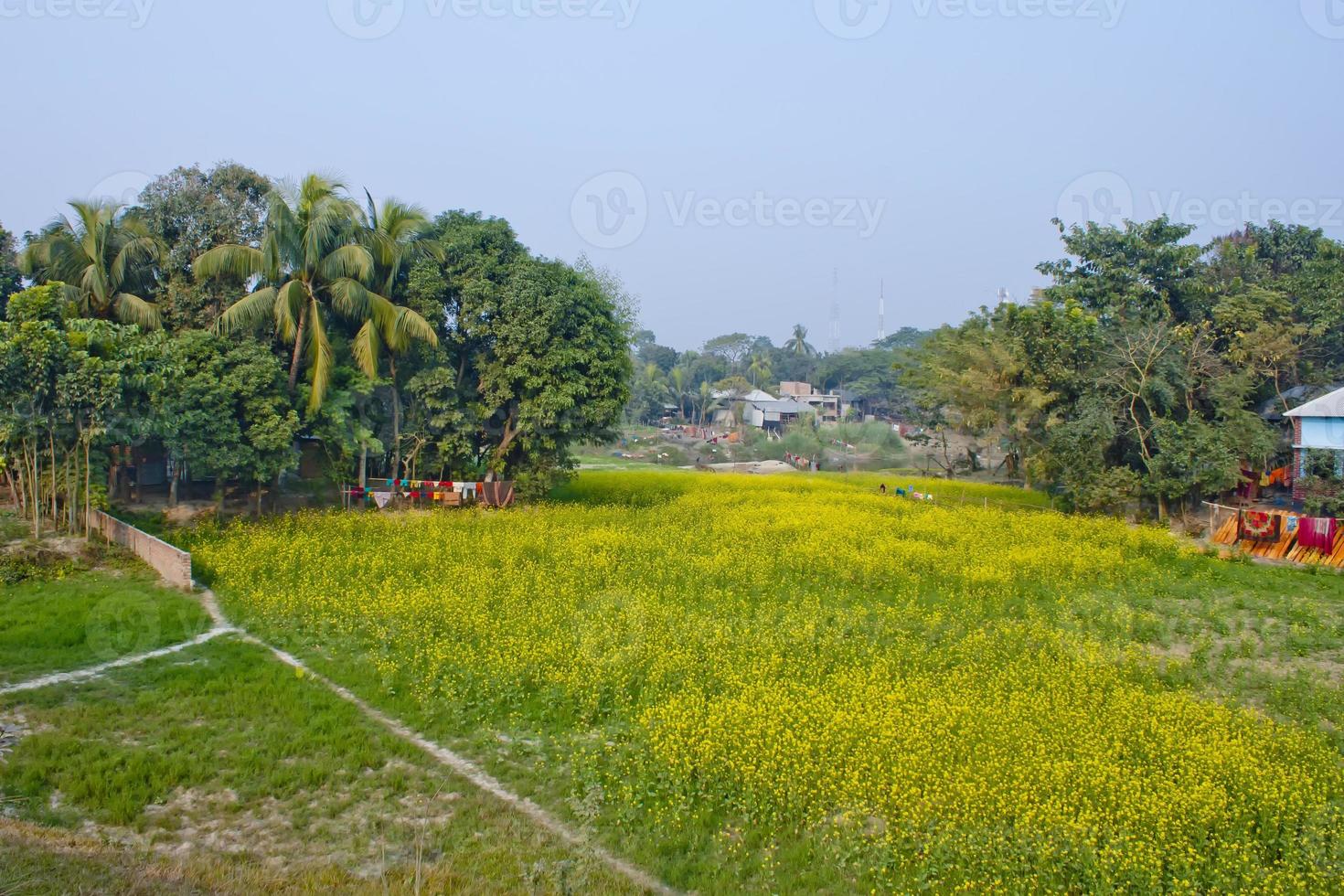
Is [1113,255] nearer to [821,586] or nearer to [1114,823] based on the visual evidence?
[821,586]

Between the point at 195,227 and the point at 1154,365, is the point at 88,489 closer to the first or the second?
the point at 195,227

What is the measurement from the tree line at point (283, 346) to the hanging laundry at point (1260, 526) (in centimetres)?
1603

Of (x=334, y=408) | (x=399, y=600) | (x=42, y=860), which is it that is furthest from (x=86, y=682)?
(x=334, y=408)

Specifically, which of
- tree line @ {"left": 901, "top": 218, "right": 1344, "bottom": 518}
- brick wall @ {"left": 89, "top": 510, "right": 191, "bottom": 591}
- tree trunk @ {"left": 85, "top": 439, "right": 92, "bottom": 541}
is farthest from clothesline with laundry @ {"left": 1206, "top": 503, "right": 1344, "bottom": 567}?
tree trunk @ {"left": 85, "top": 439, "right": 92, "bottom": 541}

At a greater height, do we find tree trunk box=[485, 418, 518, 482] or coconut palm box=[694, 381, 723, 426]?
coconut palm box=[694, 381, 723, 426]

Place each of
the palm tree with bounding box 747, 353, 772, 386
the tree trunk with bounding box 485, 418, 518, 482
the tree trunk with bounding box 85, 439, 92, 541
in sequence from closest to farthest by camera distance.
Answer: the tree trunk with bounding box 85, 439, 92, 541, the tree trunk with bounding box 485, 418, 518, 482, the palm tree with bounding box 747, 353, 772, 386

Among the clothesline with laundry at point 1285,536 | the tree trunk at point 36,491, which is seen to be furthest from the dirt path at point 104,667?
the clothesline with laundry at point 1285,536

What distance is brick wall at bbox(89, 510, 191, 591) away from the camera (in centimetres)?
1475

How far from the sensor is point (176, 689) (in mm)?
9977

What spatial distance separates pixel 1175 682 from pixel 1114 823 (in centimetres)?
456

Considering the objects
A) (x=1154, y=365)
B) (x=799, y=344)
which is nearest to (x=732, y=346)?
(x=799, y=344)

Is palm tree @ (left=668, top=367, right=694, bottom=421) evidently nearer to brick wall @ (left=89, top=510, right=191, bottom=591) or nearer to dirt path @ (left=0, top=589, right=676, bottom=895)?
brick wall @ (left=89, top=510, right=191, bottom=591)

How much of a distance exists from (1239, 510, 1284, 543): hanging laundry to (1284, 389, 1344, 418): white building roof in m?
4.16

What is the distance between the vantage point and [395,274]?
24547 mm
